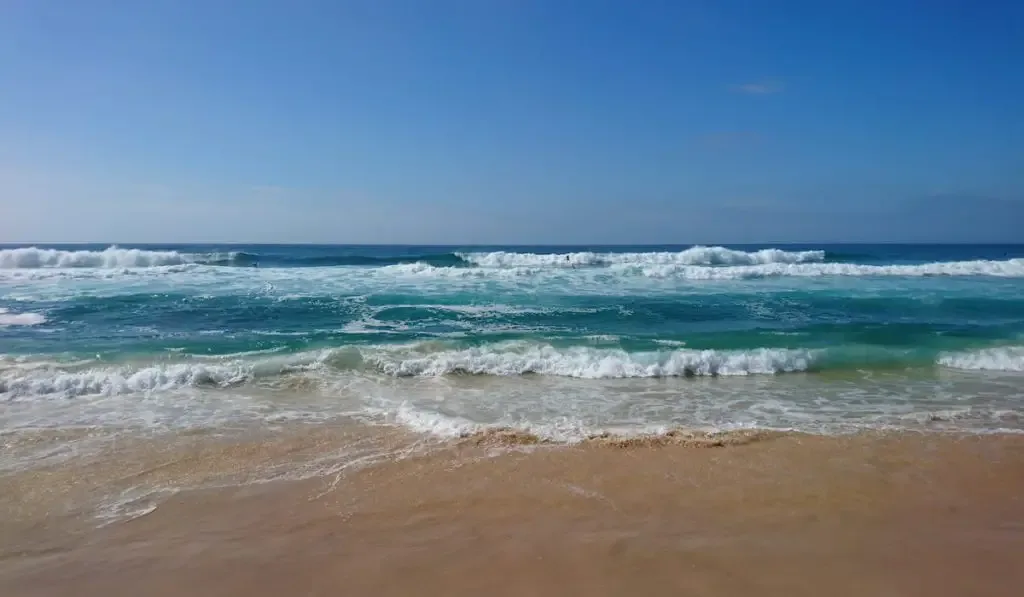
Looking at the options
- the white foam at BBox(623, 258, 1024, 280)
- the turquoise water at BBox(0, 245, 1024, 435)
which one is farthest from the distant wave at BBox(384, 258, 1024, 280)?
the turquoise water at BBox(0, 245, 1024, 435)

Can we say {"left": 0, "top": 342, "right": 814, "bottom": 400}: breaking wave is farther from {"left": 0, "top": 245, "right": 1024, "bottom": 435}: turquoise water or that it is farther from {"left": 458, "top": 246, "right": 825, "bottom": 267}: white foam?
{"left": 458, "top": 246, "right": 825, "bottom": 267}: white foam

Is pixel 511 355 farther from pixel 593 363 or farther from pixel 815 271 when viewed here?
pixel 815 271

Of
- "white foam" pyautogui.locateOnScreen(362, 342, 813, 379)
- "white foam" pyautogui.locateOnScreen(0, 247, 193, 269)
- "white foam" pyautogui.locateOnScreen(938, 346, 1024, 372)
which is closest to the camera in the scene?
"white foam" pyautogui.locateOnScreen(362, 342, 813, 379)

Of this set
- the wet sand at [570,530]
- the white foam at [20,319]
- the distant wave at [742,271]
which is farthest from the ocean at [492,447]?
the distant wave at [742,271]

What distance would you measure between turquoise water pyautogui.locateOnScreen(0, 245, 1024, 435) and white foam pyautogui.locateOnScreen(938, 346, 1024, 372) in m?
0.04

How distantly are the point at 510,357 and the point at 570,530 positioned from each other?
549 centimetres

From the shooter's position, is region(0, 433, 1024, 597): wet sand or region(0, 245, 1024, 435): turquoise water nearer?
region(0, 433, 1024, 597): wet sand

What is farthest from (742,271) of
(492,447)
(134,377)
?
(134,377)

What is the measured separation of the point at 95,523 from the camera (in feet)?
13.2

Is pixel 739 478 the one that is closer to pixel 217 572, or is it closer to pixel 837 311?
pixel 217 572

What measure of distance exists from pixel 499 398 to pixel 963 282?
24.7 metres

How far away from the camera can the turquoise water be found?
22.2 feet

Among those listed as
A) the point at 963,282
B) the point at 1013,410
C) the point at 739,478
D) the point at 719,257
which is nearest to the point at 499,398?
the point at 739,478

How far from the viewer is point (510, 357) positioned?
9258mm
